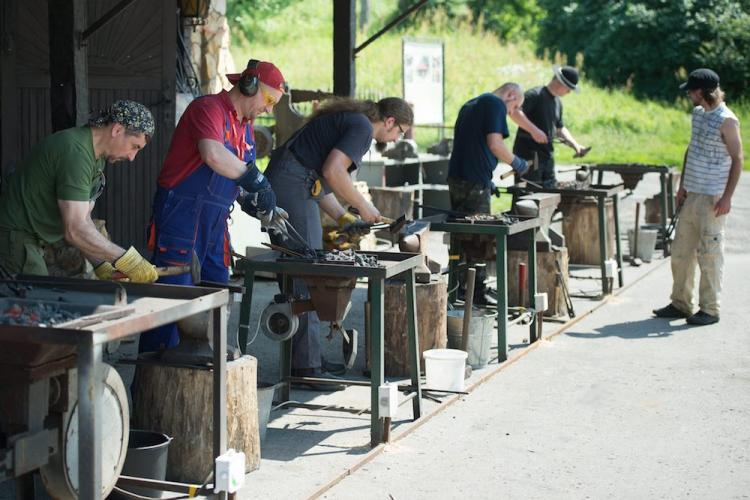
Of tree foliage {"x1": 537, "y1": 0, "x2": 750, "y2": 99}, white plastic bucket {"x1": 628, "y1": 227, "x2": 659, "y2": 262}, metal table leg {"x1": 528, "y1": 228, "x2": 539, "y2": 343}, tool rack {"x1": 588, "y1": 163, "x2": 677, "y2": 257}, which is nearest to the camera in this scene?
metal table leg {"x1": 528, "y1": 228, "x2": 539, "y2": 343}

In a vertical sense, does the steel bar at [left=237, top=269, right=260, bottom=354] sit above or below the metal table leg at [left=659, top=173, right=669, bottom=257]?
below

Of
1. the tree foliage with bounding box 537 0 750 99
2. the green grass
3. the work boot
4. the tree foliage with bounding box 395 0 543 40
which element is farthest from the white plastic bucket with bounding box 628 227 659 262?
the tree foliage with bounding box 395 0 543 40

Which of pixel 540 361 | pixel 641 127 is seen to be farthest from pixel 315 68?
pixel 540 361

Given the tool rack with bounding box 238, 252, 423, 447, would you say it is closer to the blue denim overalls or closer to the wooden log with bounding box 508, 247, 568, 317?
the blue denim overalls

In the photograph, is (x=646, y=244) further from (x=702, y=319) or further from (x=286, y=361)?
(x=286, y=361)

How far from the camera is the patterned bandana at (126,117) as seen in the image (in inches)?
193

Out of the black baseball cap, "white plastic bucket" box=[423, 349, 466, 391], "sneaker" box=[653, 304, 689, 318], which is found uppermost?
the black baseball cap

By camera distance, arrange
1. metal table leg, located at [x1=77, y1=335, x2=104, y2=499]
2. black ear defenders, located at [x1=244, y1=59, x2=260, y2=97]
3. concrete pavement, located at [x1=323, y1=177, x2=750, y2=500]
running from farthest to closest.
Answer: black ear defenders, located at [x1=244, y1=59, x2=260, y2=97], concrete pavement, located at [x1=323, y1=177, x2=750, y2=500], metal table leg, located at [x1=77, y1=335, x2=104, y2=499]

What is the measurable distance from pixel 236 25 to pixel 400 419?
97.3 ft

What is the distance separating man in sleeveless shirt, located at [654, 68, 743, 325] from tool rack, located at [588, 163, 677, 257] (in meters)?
2.86

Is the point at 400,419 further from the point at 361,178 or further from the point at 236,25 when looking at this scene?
the point at 236,25

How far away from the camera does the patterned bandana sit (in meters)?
4.89

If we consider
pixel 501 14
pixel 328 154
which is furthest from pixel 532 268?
pixel 501 14

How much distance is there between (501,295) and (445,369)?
995mm
